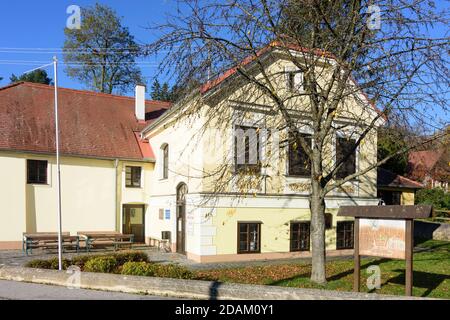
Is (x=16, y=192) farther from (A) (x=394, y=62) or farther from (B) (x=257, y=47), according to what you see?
(A) (x=394, y=62)

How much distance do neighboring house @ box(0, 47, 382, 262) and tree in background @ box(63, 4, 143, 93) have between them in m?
13.1

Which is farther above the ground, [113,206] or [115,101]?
[115,101]

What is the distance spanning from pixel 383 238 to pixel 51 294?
691 centimetres

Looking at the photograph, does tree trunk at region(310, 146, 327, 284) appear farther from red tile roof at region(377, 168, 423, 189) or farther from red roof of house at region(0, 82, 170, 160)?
red tile roof at region(377, 168, 423, 189)

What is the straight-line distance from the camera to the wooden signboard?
8.69 meters

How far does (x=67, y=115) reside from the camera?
23.8m

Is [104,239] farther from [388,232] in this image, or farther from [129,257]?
[388,232]

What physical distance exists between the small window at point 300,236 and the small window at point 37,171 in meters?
12.0

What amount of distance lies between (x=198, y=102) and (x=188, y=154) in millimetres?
6664

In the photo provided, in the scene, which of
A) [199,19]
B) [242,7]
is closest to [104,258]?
[199,19]

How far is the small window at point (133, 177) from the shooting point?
23500mm

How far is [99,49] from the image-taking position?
3672cm

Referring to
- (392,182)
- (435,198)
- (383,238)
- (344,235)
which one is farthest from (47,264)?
(435,198)

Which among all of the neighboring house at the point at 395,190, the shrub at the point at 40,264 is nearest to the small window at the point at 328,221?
the neighboring house at the point at 395,190
